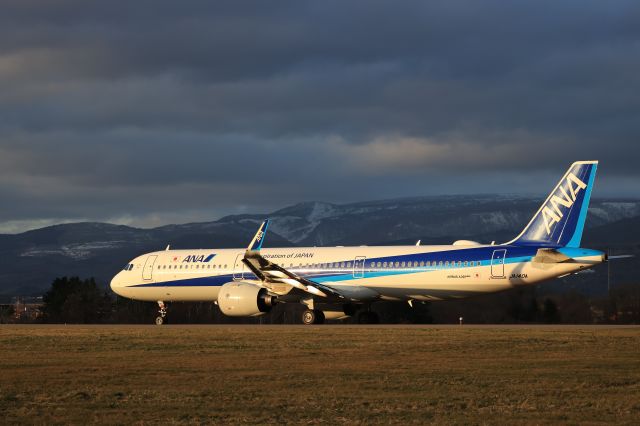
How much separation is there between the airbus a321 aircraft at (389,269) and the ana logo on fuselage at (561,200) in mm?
39

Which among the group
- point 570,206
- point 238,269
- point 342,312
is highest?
point 570,206

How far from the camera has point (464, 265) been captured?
40.6 metres

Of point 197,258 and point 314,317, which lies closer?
point 314,317

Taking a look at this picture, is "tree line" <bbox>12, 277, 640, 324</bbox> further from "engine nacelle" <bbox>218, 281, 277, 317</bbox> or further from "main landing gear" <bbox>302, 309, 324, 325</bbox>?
"engine nacelle" <bbox>218, 281, 277, 317</bbox>

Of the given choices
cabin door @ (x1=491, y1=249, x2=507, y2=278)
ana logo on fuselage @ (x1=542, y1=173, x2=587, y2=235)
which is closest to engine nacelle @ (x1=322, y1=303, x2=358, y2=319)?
cabin door @ (x1=491, y1=249, x2=507, y2=278)

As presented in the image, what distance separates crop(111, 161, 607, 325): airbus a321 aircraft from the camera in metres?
39.5

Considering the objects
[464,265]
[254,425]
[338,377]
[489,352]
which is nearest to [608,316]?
[464,265]

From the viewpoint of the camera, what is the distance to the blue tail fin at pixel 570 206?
39375 millimetres

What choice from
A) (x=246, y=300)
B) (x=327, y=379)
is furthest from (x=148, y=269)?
(x=327, y=379)

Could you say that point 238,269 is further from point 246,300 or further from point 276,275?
point 246,300

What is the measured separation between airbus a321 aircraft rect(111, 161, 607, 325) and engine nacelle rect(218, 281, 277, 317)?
0.04 metres

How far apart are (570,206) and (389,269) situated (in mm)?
7848

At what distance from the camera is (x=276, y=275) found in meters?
42.5

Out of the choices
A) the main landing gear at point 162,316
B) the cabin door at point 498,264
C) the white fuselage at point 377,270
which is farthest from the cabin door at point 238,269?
the cabin door at point 498,264
